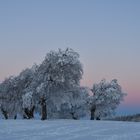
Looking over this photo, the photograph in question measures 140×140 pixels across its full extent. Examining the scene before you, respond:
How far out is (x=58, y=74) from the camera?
53844mm

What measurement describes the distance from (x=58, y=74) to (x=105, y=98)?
29.5m

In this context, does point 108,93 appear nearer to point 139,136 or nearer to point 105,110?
point 105,110

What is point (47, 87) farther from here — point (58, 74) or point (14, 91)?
point (14, 91)

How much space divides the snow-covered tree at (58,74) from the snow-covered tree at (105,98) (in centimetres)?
2540

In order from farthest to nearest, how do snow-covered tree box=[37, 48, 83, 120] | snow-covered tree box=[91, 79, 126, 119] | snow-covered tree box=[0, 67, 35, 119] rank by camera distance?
snow-covered tree box=[91, 79, 126, 119], snow-covered tree box=[0, 67, 35, 119], snow-covered tree box=[37, 48, 83, 120]

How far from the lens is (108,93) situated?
263ft

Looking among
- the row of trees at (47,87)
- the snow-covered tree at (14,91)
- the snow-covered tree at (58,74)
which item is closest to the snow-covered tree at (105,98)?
the row of trees at (47,87)

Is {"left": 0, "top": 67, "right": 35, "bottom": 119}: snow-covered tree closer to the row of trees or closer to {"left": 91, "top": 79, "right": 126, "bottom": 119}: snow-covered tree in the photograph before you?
the row of trees

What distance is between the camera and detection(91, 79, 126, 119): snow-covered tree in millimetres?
80625

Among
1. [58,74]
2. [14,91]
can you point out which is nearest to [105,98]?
[14,91]

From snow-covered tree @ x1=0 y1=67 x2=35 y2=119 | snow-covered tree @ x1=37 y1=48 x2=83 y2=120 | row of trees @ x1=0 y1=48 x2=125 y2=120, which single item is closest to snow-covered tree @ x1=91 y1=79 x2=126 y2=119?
row of trees @ x1=0 y1=48 x2=125 y2=120

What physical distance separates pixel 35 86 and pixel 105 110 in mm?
28300

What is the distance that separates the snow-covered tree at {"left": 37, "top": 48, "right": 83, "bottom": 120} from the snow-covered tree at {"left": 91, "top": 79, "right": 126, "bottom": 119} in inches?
1000

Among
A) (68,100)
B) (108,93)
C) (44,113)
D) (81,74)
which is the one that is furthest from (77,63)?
(108,93)
